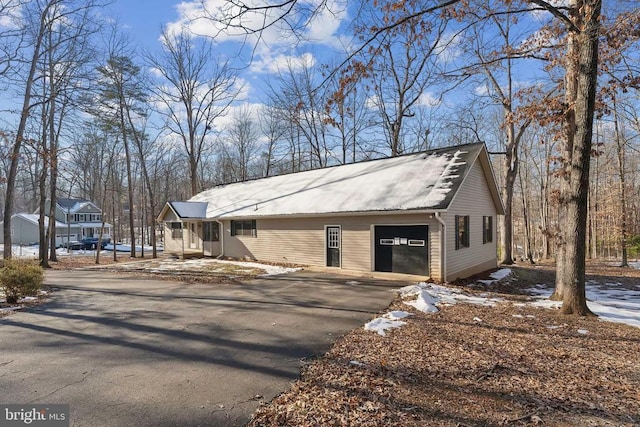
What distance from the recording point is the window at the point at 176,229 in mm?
21913

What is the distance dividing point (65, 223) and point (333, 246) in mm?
44474

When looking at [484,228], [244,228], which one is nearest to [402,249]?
[484,228]

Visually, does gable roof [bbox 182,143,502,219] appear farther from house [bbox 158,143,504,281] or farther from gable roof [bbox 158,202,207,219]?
gable roof [bbox 158,202,207,219]

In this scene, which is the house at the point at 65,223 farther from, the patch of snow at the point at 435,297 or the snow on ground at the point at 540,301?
the snow on ground at the point at 540,301

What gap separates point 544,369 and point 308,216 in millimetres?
10887

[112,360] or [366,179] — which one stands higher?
[366,179]

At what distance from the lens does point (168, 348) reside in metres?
5.17

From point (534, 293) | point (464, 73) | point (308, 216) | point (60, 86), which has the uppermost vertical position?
point (60, 86)

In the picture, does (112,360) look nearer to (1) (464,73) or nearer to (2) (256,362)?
(2) (256,362)

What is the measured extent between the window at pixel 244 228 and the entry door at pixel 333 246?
476cm

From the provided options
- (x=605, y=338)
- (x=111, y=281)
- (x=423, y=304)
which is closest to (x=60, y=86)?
(x=111, y=281)

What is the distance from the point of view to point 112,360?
4699mm

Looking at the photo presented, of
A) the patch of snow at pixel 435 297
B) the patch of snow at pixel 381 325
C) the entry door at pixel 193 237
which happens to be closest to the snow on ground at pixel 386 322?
the patch of snow at pixel 381 325

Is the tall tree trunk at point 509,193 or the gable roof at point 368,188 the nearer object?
the gable roof at point 368,188
